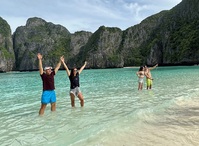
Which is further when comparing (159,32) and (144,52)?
(144,52)

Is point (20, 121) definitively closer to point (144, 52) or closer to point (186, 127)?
point (186, 127)

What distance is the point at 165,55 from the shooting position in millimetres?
153000

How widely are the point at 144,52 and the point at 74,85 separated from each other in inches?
7545

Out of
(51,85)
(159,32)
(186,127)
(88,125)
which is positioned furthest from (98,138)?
(159,32)

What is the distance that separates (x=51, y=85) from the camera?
9852 mm

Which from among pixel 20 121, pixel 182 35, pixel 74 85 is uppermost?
pixel 182 35

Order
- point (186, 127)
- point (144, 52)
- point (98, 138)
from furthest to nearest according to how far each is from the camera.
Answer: point (144, 52), point (186, 127), point (98, 138)

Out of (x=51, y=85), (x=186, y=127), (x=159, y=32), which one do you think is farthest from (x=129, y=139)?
(x=159, y=32)

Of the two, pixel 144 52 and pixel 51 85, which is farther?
pixel 144 52

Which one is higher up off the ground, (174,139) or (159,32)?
(159,32)

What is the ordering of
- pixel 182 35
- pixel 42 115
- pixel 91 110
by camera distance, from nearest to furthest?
pixel 42 115 < pixel 91 110 < pixel 182 35

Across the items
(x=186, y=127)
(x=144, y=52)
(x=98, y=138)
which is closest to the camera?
(x=98, y=138)

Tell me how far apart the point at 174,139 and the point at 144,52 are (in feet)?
644

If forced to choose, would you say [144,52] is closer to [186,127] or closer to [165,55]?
[165,55]
